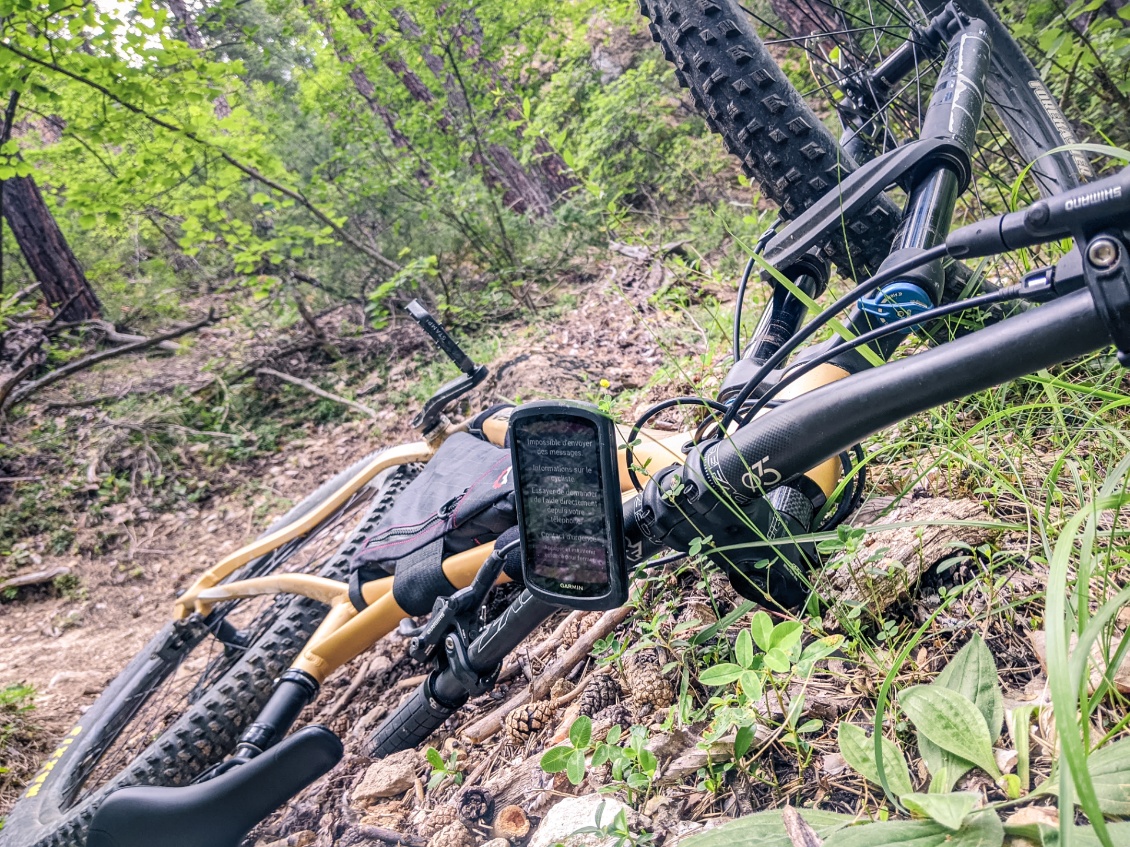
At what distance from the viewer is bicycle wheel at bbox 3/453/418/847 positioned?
6.28 feet

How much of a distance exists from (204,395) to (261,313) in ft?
3.53

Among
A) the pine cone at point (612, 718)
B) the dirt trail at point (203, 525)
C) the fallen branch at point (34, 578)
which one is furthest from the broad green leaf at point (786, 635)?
the fallen branch at point (34, 578)

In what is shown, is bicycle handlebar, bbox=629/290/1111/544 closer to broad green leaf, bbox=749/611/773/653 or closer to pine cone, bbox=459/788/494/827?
broad green leaf, bbox=749/611/773/653

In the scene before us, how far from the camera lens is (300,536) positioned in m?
2.79

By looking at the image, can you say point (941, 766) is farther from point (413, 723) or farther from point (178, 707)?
point (178, 707)

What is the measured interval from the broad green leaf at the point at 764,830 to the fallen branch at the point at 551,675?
719 millimetres

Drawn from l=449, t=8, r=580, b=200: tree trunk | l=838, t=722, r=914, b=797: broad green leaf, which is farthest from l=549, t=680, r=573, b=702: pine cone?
l=449, t=8, r=580, b=200: tree trunk

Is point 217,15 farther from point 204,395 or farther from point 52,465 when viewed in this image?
point 52,465

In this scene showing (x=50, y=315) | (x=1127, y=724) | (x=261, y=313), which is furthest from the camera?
(x=50, y=315)

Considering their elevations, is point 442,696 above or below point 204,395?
below

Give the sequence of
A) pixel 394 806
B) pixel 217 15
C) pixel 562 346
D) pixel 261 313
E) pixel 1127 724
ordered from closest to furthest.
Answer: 1. pixel 1127 724
2. pixel 394 806
3. pixel 562 346
4. pixel 217 15
5. pixel 261 313

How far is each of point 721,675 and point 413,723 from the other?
0.85 meters

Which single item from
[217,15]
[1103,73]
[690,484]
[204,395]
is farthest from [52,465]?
[1103,73]

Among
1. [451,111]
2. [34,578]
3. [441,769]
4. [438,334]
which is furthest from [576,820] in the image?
[451,111]
